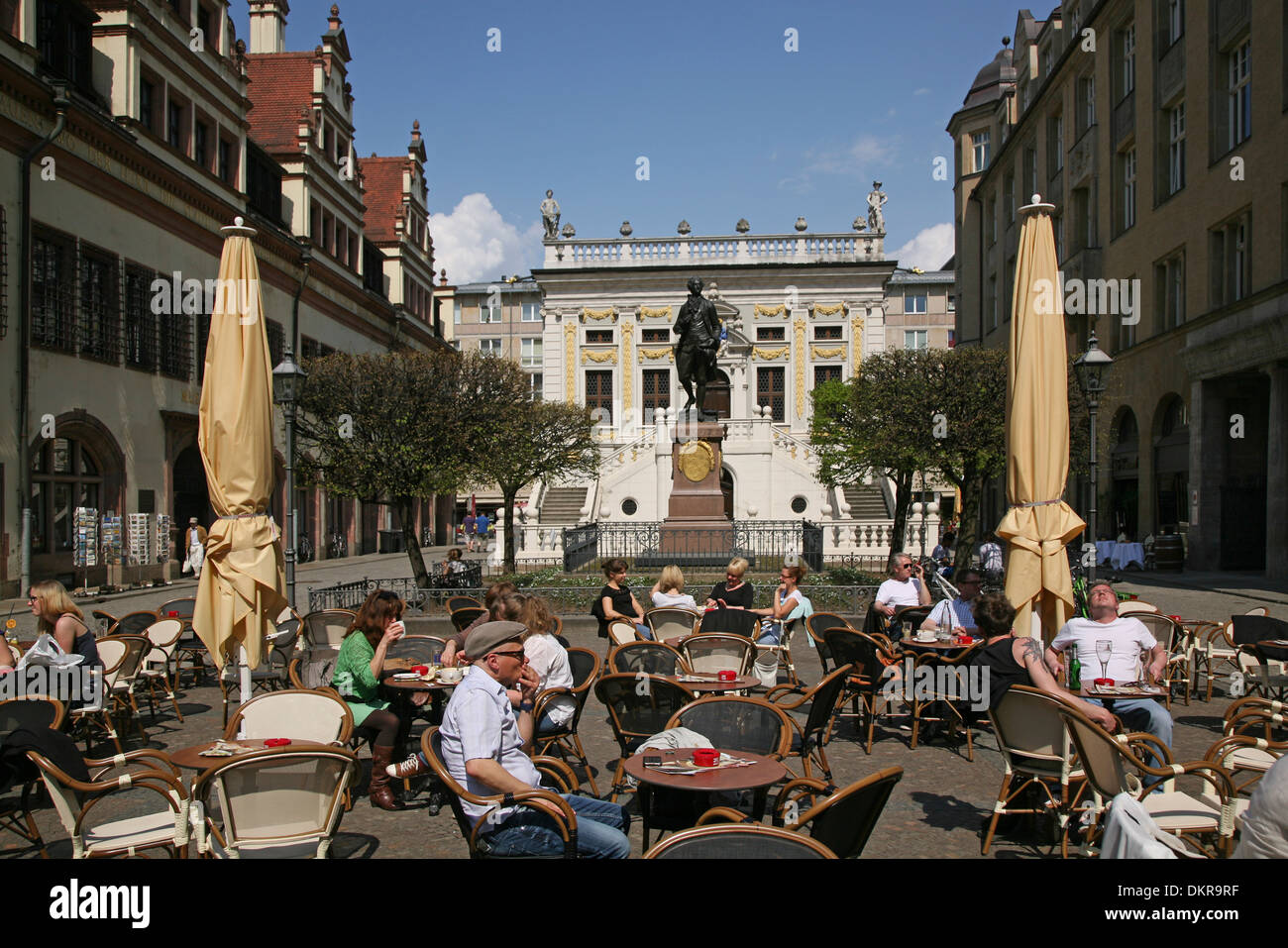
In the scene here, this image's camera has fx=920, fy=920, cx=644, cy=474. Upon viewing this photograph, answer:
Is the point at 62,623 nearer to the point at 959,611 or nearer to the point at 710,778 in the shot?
the point at 710,778

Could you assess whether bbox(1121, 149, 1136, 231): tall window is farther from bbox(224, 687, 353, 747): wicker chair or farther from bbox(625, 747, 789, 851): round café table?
bbox(224, 687, 353, 747): wicker chair

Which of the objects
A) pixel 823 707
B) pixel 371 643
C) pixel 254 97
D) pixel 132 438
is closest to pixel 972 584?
pixel 823 707

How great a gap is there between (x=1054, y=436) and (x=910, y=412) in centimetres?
1539

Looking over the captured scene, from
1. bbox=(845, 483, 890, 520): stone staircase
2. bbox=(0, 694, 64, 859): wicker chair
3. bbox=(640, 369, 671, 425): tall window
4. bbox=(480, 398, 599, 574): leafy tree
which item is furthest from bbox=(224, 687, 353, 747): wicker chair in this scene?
bbox=(640, 369, 671, 425): tall window

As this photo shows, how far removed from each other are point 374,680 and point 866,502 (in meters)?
30.8

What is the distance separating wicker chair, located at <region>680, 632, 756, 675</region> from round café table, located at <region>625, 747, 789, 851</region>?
11.5 feet

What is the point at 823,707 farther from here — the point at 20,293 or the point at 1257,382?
the point at 1257,382

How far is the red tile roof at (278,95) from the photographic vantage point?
121ft

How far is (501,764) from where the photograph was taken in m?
4.64

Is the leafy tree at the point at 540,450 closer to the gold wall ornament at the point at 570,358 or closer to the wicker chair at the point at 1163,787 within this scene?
the gold wall ornament at the point at 570,358

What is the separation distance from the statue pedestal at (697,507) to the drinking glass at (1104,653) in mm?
13137

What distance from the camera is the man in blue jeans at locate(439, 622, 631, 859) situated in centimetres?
418

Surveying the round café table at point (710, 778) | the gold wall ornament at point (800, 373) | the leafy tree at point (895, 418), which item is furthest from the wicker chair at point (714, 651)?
the gold wall ornament at point (800, 373)

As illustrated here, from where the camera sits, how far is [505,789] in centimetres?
430
